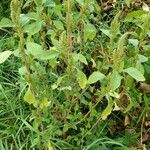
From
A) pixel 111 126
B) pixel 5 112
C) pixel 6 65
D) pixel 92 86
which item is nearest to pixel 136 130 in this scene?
pixel 111 126

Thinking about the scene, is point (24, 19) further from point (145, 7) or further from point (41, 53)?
point (145, 7)

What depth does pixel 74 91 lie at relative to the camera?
1.93 metres

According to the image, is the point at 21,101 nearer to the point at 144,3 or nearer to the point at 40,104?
the point at 40,104

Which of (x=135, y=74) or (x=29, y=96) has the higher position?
(x=135, y=74)

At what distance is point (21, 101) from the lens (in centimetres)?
234

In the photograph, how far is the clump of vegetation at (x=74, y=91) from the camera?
1.74 metres

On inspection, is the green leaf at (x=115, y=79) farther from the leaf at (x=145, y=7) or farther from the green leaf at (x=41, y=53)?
the leaf at (x=145, y=7)

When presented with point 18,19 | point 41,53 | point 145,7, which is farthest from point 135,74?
point 145,7

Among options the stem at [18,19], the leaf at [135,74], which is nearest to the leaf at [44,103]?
the stem at [18,19]

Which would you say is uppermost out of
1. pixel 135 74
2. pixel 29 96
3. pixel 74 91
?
pixel 135 74

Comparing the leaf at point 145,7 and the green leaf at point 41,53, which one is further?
the leaf at point 145,7

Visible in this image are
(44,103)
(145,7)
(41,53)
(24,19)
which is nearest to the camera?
(41,53)

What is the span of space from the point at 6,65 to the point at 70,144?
73 cm

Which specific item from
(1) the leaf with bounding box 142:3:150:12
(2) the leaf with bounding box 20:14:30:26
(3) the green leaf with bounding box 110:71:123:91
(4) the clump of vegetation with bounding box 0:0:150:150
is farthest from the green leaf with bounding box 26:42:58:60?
(1) the leaf with bounding box 142:3:150:12
